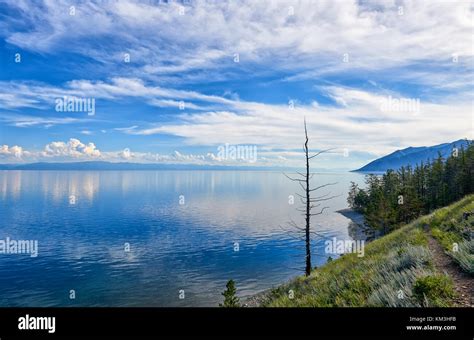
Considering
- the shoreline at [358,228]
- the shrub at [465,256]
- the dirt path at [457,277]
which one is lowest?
the shoreline at [358,228]

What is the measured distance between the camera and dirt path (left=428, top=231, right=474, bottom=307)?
5.80 m

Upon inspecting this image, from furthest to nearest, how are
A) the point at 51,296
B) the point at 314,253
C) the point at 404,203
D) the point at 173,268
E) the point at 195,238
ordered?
the point at 195,238 → the point at 314,253 → the point at 404,203 → the point at 173,268 → the point at 51,296

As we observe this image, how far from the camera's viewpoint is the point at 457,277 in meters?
7.05

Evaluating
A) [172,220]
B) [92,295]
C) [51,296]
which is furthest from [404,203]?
[172,220]

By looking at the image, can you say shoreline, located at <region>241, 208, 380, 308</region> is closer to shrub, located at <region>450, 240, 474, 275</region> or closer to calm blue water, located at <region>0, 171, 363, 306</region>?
calm blue water, located at <region>0, 171, 363, 306</region>

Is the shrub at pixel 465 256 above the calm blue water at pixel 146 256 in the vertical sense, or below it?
above

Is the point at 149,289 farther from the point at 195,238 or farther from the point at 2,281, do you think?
→ the point at 195,238

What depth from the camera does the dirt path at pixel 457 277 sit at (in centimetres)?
580

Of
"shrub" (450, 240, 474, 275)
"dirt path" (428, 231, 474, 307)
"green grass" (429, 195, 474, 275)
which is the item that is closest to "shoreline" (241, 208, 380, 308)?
"green grass" (429, 195, 474, 275)

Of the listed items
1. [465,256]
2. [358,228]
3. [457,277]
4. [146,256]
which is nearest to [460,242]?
[465,256]

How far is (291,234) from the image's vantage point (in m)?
81.2

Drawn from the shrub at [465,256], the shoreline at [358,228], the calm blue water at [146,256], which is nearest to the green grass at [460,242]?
the shrub at [465,256]

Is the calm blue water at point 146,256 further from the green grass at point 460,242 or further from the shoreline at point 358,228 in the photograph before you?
the green grass at point 460,242
